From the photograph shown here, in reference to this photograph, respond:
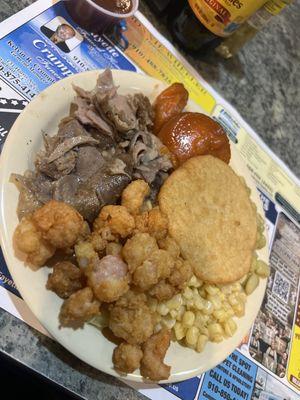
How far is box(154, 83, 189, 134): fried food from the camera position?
1118 mm

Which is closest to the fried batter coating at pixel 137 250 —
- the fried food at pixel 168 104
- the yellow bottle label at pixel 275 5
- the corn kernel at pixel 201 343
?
the corn kernel at pixel 201 343

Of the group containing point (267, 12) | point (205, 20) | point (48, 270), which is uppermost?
point (267, 12)

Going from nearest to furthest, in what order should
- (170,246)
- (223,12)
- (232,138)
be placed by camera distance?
(170,246) < (223,12) < (232,138)

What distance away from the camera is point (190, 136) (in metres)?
1.08

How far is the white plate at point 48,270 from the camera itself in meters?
0.81

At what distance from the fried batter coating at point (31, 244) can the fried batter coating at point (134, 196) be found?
0.60 feet

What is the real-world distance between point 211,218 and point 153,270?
266 millimetres

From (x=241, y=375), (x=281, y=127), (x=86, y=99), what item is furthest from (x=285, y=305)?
(x=86, y=99)

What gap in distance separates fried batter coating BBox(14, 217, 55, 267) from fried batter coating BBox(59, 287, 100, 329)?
0.31ft

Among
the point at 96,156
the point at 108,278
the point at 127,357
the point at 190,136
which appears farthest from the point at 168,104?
the point at 127,357

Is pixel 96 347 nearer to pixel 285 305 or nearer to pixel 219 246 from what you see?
pixel 219 246

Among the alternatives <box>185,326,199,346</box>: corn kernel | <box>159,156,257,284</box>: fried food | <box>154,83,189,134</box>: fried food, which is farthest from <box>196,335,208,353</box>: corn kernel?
<box>154,83,189,134</box>: fried food

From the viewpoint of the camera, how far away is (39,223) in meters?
0.80

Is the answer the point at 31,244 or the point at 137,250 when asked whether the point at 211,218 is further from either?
the point at 31,244
